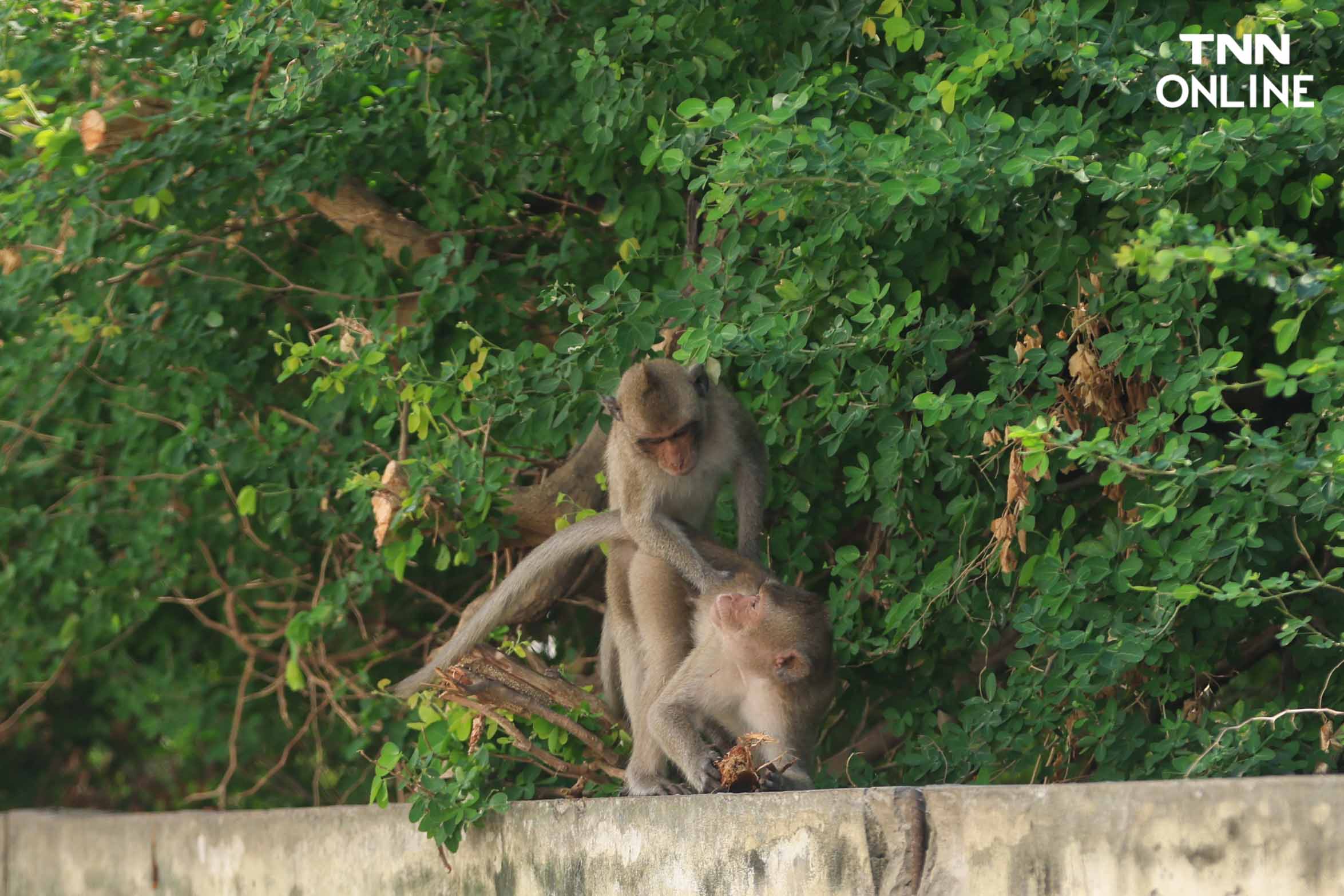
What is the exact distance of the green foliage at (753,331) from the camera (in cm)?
420

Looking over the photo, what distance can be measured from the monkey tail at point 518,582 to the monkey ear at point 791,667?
0.91 metres

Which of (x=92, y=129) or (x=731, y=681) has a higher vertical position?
(x=92, y=129)

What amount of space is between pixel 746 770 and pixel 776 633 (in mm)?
391

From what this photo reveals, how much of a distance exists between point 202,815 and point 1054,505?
338 centimetres

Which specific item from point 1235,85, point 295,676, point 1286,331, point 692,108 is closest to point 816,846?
point 1286,331

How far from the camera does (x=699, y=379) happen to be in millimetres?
5172

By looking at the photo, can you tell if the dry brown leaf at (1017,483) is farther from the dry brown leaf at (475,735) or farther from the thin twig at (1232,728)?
the dry brown leaf at (475,735)

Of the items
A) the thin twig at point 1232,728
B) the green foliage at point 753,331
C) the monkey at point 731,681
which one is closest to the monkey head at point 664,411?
the green foliage at point 753,331

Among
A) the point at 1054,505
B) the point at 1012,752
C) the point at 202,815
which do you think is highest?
the point at 1054,505

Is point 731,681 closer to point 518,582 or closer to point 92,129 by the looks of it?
point 518,582

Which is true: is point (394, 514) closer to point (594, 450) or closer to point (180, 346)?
point (594, 450)

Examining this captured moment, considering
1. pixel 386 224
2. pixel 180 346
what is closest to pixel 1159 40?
pixel 386 224

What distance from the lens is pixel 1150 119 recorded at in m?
4.58

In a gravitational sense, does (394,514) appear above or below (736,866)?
above
